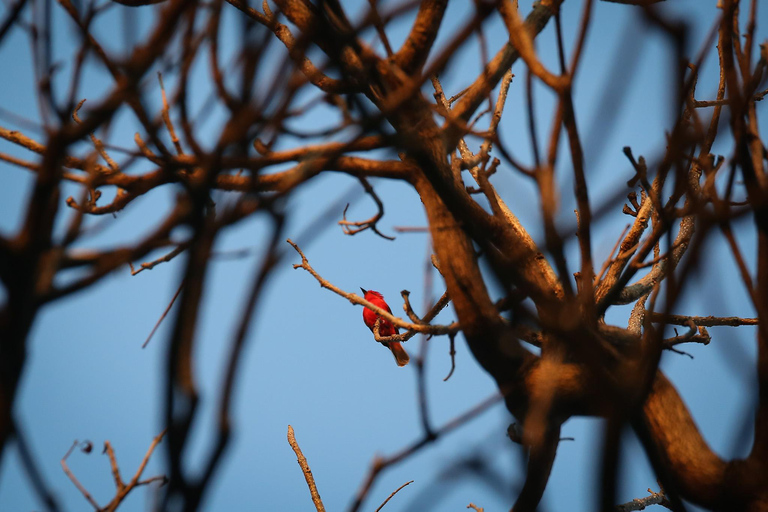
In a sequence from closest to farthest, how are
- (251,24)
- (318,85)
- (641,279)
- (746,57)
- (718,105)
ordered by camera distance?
1. (251,24)
2. (746,57)
3. (318,85)
4. (718,105)
5. (641,279)

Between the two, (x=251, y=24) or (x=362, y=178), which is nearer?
(x=251, y=24)

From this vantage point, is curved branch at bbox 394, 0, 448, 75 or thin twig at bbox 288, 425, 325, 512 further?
thin twig at bbox 288, 425, 325, 512

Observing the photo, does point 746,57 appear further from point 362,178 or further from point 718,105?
point 718,105

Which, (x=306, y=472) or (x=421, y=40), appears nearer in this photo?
(x=421, y=40)

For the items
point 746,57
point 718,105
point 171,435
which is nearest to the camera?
point 171,435

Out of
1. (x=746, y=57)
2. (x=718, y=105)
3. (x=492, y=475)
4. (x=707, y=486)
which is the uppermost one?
(x=718, y=105)

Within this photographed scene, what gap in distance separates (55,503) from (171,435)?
216mm

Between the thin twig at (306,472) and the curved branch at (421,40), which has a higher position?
→ the curved branch at (421,40)

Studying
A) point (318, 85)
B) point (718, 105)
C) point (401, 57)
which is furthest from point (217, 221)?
point (718, 105)

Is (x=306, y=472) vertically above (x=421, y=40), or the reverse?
(x=421, y=40)

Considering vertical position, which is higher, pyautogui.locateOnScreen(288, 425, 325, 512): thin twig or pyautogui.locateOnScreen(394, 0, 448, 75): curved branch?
pyautogui.locateOnScreen(394, 0, 448, 75): curved branch

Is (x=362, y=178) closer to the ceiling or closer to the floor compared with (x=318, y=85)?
closer to the floor

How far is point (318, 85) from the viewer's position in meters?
1.64

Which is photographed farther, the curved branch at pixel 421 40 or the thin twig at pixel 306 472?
the thin twig at pixel 306 472
